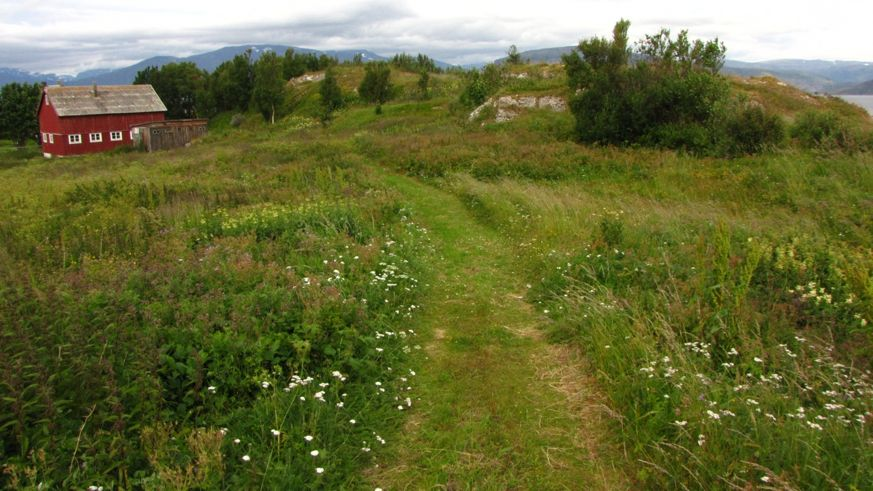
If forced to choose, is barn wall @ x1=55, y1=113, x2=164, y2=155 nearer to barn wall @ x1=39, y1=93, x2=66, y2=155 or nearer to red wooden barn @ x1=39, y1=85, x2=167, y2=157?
red wooden barn @ x1=39, y1=85, x2=167, y2=157

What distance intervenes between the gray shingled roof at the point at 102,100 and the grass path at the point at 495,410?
52.9m

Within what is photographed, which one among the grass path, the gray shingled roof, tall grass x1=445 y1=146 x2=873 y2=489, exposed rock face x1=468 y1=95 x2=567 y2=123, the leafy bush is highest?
the gray shingled roof

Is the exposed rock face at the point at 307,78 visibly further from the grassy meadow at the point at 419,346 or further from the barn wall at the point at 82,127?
the grassy meadow at the point at 419,346

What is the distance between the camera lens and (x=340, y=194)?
1296cm

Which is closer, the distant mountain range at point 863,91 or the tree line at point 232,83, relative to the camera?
the tree line at point 232,83

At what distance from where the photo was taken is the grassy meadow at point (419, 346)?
370cm

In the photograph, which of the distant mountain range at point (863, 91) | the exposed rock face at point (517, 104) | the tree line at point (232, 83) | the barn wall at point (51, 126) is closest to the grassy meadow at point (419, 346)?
the exposed rock face at point (517, 104)

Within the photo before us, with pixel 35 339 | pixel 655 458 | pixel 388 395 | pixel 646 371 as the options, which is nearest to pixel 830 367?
pixel 646 371

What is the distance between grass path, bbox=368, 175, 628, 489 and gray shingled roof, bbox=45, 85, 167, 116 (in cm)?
5288

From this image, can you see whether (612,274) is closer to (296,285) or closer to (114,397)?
(296,285)

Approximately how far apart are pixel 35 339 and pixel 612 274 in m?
6.30

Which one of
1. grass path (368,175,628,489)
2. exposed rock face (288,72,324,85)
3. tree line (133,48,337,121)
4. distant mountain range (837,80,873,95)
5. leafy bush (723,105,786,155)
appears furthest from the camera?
exposed rock face (288,72,324,85)

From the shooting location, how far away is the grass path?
403 cm

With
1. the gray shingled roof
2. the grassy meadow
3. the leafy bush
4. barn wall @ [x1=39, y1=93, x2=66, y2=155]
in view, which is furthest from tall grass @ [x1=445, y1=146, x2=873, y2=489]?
barn wall @ [x1=39, y1=93, x2=66, y2=155]
